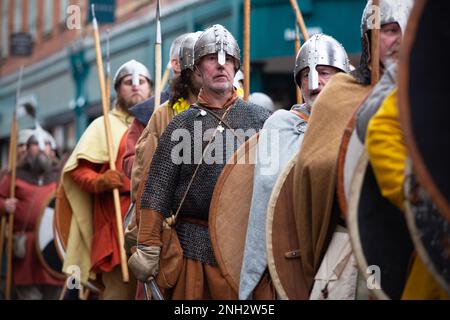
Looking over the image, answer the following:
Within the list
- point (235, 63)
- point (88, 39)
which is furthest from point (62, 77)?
point (235, 63)

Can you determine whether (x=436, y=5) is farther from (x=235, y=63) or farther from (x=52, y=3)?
(x=52, y=3)

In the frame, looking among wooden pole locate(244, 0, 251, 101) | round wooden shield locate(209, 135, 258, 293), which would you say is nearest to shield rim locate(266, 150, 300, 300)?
round wooden shield locate(209, 135, 258, 293)

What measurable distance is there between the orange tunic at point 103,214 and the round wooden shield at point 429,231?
15.1 feet

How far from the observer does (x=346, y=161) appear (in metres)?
5.07

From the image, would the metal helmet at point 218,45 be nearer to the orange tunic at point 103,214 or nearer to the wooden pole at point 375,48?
the wooden pole at point 375,48

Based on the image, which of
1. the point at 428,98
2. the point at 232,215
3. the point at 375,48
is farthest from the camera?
the point at 232,215

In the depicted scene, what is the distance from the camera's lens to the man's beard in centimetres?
935

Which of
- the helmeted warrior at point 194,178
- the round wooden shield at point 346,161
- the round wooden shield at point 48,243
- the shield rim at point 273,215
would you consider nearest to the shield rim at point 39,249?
the round wooden shield at point 48,243

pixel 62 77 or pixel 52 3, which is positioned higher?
pixel 52 3

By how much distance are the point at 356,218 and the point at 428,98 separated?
69cm

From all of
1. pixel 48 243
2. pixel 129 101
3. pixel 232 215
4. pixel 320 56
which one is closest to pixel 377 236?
pixel 232 215

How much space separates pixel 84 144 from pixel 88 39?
15.8 m

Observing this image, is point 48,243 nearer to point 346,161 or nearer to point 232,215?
point 232,215

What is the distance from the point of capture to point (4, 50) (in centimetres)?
3625
